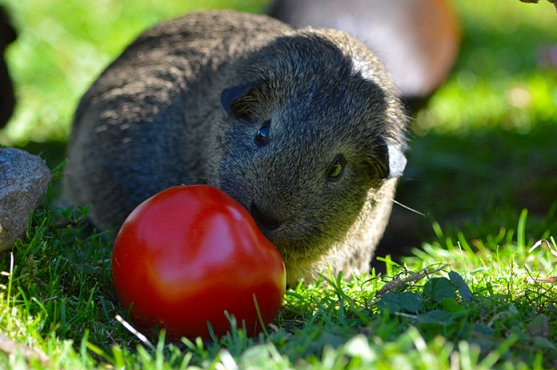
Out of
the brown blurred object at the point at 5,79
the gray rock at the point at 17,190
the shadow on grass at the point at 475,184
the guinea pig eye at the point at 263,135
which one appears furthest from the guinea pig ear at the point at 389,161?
the brown blurred object at the point at 5,79

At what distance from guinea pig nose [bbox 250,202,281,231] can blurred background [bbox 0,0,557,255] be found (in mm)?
1168

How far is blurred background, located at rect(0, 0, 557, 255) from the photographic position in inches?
234

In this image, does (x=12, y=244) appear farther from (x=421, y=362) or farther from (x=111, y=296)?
(x=421, y=362)

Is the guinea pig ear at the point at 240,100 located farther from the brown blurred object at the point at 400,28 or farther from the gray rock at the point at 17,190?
the brown blurred object at the point at 400,28

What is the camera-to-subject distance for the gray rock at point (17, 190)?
3.15 meters

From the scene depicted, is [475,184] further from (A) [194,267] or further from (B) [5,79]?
(B) [5,79]

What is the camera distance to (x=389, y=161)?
13.0 ft

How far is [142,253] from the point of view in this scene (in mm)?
3119

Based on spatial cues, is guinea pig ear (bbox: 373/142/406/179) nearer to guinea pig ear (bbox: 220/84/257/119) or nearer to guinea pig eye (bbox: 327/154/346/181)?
guinea pig eye (bbox: 327/154/346/181)

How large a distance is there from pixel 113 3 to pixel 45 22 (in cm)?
125

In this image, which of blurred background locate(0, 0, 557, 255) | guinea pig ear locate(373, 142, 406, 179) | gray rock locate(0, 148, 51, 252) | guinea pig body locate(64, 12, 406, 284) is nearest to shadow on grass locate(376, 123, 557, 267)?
blurred background locate(0, 0, 557, 255)

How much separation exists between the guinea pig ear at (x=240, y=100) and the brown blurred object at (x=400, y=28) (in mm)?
2904

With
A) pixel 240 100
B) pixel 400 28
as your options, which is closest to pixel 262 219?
pixel 240 100

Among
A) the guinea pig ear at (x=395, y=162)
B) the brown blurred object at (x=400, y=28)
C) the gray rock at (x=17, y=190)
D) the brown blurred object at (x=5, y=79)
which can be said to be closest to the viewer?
the gray rock at (x=17, y=190)
